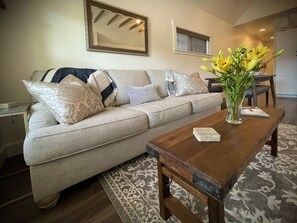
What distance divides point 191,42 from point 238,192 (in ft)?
10.1

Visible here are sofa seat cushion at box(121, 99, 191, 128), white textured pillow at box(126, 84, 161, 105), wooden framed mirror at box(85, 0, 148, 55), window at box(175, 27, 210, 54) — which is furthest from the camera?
window at box(175, 27, 210, 54)

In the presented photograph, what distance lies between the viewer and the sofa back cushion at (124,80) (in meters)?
1.73

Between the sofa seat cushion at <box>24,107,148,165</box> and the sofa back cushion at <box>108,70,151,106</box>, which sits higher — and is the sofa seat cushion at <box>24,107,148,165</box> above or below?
below

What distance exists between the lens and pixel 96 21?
188cm

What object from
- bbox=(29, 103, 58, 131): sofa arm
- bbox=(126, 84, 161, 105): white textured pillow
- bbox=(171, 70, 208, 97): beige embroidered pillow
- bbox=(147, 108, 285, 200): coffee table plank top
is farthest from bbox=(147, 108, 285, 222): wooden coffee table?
bbox=(171, 70, 208, 97): beige embroidered pillow

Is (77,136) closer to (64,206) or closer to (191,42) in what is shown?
(64,206)

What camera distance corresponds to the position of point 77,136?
886 millimetres

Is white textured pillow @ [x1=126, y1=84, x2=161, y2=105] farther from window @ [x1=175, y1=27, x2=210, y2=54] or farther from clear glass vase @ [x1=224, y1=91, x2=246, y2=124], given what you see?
window @ [x1=175, y1=27, x2=210, y2=54]

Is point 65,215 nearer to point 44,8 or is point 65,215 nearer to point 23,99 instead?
point 23,99

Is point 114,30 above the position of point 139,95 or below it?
above

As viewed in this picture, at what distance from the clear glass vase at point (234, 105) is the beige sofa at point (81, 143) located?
57 cm

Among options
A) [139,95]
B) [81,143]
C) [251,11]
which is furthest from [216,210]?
[251,11]

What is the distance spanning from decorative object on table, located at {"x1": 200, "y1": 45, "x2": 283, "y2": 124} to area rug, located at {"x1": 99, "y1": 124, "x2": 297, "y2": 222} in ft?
1.42

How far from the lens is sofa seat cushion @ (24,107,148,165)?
2.54 feet
